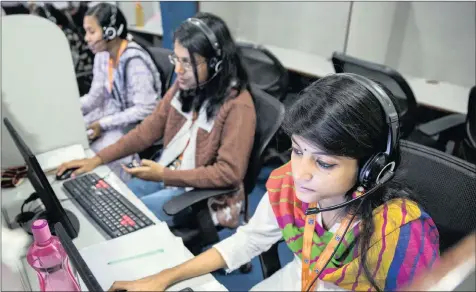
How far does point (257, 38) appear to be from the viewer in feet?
11.7

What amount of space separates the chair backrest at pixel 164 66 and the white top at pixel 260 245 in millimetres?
1099

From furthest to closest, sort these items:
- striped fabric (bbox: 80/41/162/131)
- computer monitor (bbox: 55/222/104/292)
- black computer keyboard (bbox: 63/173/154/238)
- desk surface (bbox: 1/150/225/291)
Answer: striped fabric (bbox: 80/41/162/131) < black computer keyboard (bbox: 63/173/154/238) < desk surface (bbox: 1/150/225/291) < computer monitor (bbox: 55/222/104/292)

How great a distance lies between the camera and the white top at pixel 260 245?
3.46 feet

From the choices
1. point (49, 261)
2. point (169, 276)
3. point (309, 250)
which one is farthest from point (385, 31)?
point (49, 261)

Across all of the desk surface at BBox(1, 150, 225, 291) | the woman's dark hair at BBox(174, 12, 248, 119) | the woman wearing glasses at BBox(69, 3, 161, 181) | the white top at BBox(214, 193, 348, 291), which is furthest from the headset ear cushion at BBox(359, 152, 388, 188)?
the woman wearing glasses at BBox(69, 3, 161, 181)

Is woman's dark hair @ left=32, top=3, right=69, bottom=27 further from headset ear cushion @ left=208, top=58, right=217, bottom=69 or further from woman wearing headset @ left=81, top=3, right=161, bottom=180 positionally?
headset ear cushion @ left=208, top=58, right=217, bottom=69

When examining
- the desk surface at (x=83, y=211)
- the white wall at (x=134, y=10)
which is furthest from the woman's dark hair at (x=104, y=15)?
the white wall at (x=134, y=10)

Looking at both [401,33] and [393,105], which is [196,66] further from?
[401,33]

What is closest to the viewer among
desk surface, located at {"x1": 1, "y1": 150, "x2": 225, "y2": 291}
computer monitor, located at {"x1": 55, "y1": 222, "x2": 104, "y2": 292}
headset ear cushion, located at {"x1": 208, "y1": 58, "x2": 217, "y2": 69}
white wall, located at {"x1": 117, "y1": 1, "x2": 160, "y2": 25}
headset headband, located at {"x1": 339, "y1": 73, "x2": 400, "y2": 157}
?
computer monitor, located at {"x1": 55, "y1": 222, "x2": 104, "y2": 292}

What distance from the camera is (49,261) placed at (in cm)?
60

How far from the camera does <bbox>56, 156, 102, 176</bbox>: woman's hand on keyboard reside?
4.72ft

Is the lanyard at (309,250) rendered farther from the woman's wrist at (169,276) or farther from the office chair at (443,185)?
the woman's wrist at (169,276)

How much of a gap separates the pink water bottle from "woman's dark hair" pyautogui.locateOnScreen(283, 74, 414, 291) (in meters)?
0.46

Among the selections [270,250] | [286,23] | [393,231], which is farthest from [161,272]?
[286,23]
